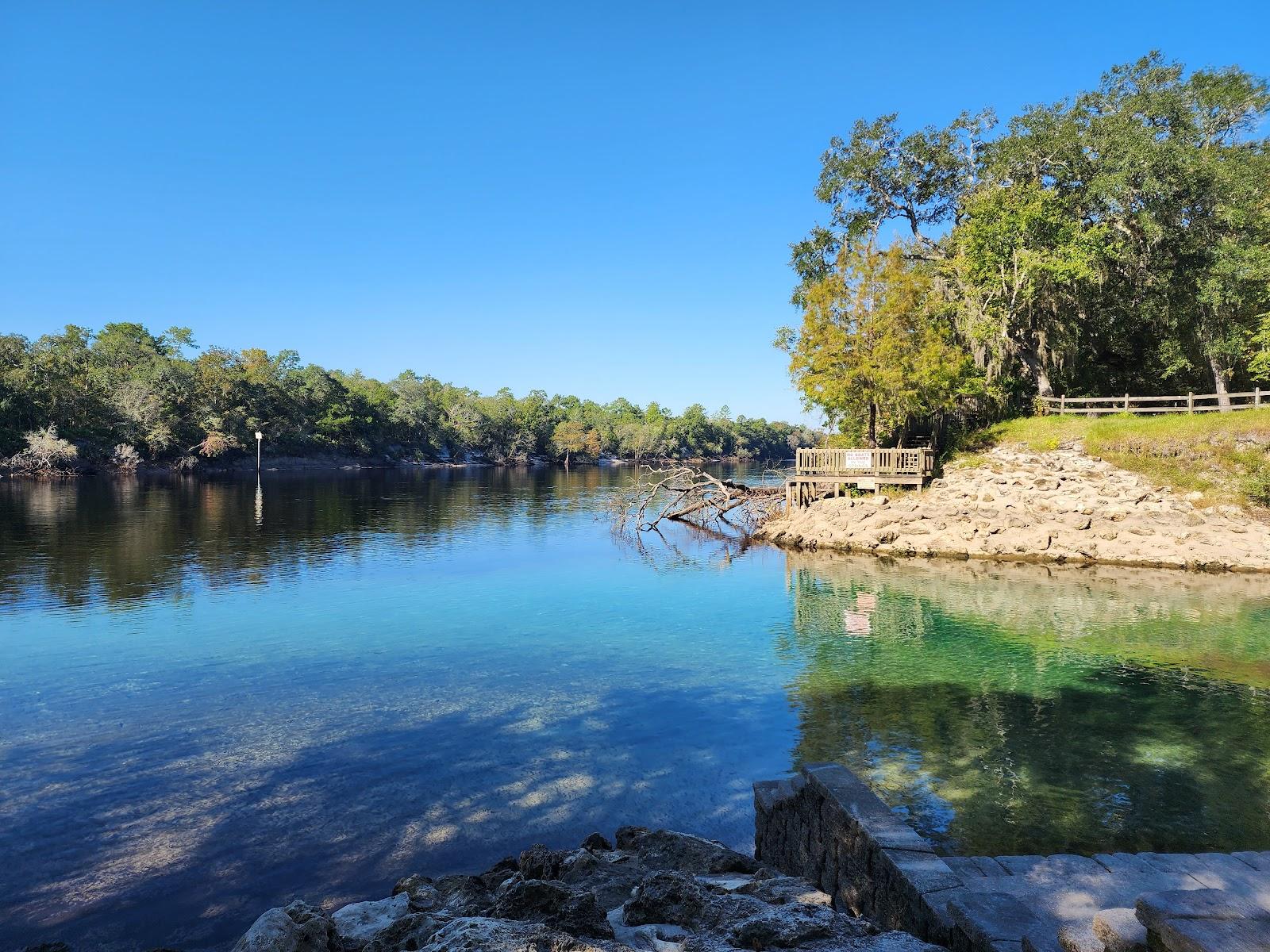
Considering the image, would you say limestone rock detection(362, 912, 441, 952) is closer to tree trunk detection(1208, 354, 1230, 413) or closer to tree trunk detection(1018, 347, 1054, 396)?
tree trunk detection(1208, 354, 1230, 413)

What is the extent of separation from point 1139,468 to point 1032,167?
720 inches

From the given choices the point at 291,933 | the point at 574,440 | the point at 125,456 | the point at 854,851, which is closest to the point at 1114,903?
the point at 854,851

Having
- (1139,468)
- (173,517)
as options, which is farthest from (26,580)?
(1139,468)

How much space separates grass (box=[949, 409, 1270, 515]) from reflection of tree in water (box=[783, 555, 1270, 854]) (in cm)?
547

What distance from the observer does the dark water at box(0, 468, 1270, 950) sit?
8.56 metres

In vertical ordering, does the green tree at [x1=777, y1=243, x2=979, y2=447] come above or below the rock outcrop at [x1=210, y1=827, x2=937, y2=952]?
above

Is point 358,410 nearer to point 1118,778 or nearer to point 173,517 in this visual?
point 173,517

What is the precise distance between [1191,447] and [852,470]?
13.4 metres

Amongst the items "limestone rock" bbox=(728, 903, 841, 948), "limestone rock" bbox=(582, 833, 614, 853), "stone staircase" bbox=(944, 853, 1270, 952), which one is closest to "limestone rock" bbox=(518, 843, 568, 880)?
"limestone rock" bbox=(582, 833, 614, 853)

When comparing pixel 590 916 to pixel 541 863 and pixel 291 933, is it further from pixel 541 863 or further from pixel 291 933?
pixel 291 933

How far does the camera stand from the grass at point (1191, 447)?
1065 inches

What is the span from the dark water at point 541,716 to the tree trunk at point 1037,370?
14759mm

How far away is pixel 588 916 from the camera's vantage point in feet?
17.3

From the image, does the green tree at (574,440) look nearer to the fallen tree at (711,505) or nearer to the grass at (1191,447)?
the fallen tree at (711,505)
